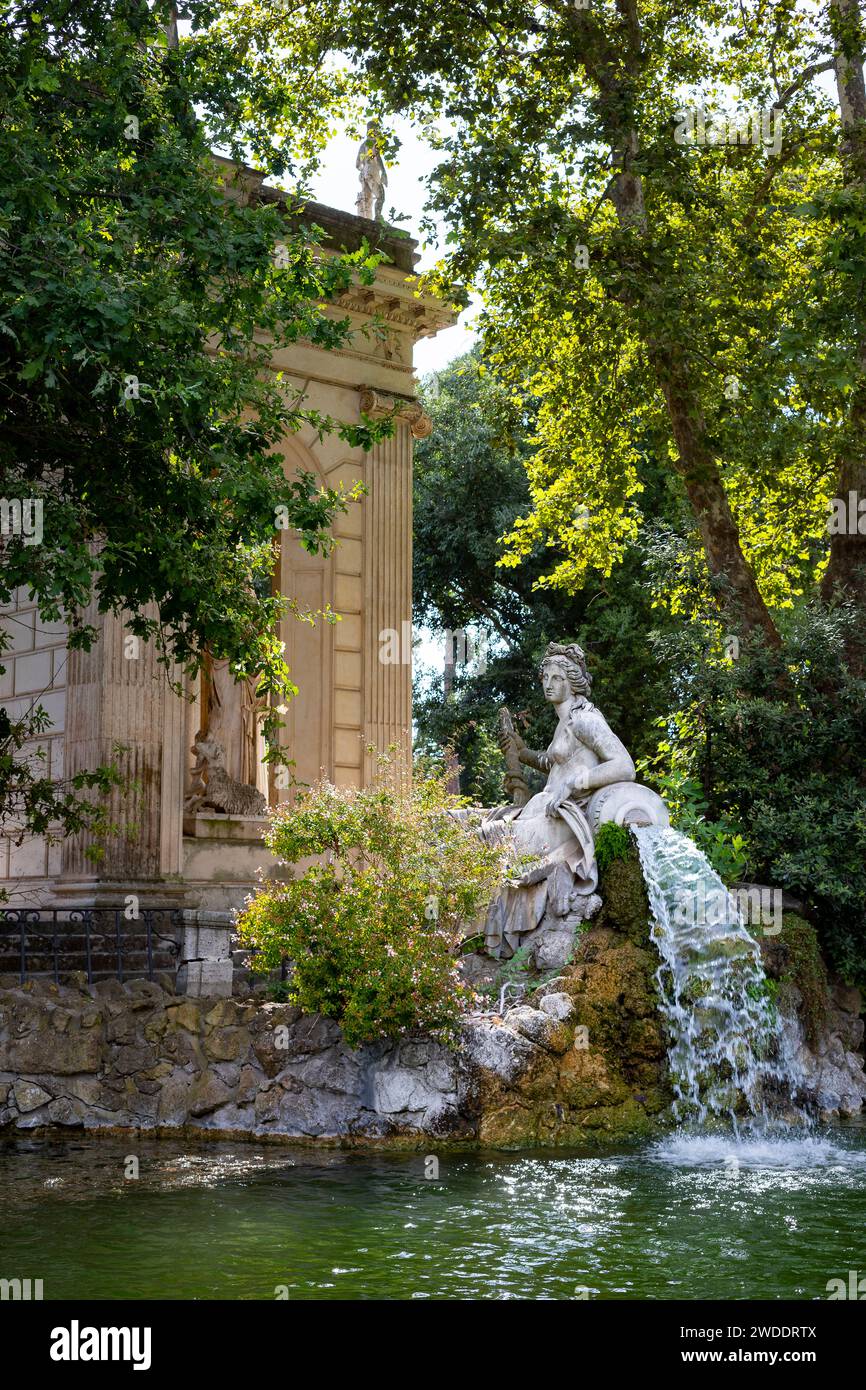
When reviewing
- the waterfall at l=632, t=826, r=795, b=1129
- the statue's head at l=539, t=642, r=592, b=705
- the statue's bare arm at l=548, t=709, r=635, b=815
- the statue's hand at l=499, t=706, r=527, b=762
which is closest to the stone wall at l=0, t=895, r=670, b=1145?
the waterfall at l=632, t=826, r=795, b=1129

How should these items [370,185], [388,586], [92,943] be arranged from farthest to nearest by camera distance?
1. [370,185]
2. [388,586]
3. [92,943]

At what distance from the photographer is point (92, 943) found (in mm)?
14266

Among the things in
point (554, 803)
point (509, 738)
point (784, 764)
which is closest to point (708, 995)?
point (554, 803)

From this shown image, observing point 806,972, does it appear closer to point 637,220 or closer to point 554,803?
point 554,803

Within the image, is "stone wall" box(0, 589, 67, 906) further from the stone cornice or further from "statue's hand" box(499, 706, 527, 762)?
the stone cornice

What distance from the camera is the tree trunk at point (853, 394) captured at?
16578 millimetres

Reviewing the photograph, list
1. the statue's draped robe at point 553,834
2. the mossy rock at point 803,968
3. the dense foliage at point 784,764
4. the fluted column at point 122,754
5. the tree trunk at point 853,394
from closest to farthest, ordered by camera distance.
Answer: the statue's draped robe at point 553,834
the mossy rock at point 803,968
the dense foliage at point 784,764
the fluted column at point 122,754
the tree trunk at point 853,394

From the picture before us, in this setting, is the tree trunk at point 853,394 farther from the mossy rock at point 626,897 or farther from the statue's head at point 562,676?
the mossy rock at point 626,897

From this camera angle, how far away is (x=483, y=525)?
34.9m

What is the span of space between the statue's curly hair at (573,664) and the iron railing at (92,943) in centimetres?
459

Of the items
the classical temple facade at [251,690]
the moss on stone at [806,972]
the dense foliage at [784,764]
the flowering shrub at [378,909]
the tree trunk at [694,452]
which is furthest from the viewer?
the tree trunk at [694,452]

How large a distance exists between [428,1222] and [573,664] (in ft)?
24.4

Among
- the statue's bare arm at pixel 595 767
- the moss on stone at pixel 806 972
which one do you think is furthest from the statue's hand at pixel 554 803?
the moss on stone at pixel 806 972
